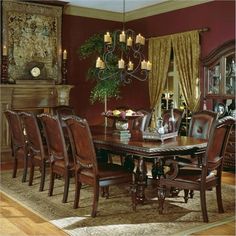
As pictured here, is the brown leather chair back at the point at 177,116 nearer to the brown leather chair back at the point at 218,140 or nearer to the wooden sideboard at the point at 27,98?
the brown leather chair back at the point at 218,140

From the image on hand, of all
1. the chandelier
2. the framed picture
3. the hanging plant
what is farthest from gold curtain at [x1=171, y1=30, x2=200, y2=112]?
the framed picture

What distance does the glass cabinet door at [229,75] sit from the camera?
18.0 feet

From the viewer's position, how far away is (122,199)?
4.06m

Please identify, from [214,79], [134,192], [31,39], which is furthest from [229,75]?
[31,39]

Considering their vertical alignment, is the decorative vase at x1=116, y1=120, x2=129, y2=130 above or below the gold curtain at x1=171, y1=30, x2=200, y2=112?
below

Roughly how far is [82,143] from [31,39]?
377 centimetres

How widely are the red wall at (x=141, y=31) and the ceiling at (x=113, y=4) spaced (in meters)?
0.29

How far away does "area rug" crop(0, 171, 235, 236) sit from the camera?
10.4 feet

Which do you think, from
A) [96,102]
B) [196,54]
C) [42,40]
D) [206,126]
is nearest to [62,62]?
[42,40]

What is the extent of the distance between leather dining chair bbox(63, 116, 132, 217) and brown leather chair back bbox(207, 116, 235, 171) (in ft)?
2.59

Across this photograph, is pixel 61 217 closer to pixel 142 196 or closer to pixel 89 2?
pixel 142 196

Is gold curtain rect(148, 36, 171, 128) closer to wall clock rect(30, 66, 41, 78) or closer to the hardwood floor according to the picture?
wall clock rect(30, 66, 41, 78)

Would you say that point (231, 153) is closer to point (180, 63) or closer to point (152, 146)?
point (180, 63)

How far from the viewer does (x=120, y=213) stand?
3.59m
